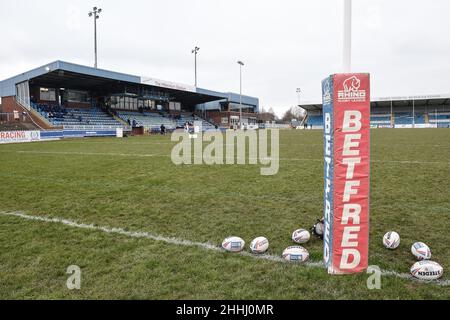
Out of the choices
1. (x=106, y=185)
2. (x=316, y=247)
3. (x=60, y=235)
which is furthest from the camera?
(x=106, y=185)

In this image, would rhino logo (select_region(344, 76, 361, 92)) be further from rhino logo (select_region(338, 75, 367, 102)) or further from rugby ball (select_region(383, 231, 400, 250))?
rugby ball (select_region(383, 231, 400, 250))

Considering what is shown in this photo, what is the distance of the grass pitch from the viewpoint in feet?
9.62

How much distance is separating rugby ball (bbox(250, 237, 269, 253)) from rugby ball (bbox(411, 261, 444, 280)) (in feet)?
4.91

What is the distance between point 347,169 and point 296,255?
111 centimetres

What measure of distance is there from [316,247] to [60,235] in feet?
11.1

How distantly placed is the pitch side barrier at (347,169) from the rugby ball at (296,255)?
287 mm

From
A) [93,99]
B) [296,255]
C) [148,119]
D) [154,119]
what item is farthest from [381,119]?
[296,255]

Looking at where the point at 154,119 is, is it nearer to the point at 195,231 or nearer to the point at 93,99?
the point at 93,99

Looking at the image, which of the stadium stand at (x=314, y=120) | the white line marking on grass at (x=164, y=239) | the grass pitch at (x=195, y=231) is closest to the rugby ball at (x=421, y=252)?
the grass pitch at (x=195, y=231)

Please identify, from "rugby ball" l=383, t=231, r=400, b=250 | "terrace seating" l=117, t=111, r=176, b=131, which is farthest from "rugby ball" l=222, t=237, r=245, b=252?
"terrace seating" l=117, t=111, r=176, b=131

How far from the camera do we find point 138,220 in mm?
4977

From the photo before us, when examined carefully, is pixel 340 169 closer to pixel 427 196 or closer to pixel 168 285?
pixel 168 285
